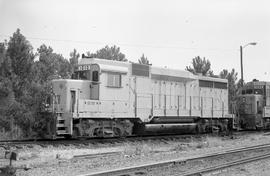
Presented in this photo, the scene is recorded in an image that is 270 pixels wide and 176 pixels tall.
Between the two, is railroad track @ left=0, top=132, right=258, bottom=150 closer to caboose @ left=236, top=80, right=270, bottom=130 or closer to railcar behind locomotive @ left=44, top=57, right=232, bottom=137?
railcar behind locomotive @ left=44, top=57, right=232, bottom=137

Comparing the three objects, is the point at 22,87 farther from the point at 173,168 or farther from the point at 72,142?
the point at 173,168

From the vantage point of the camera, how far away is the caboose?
26031 millimetres

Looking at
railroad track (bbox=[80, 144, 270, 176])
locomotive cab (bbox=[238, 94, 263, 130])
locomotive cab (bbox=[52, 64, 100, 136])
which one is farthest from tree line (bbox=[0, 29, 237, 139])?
locomotive cab (bbox=[238, 94, 263, 130])

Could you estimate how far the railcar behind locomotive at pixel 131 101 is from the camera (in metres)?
15.4

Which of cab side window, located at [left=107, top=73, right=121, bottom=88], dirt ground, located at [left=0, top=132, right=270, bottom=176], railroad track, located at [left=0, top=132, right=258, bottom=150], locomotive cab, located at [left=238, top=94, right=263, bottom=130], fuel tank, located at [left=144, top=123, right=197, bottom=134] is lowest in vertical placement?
dirt ground, located at [left=0, top=132, right=270, bottom=176]

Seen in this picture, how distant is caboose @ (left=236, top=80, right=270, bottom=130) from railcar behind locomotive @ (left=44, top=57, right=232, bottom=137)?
4.62m

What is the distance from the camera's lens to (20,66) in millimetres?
23531

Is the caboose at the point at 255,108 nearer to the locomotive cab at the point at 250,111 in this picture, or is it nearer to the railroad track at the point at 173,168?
the locomotive cab at the point at 250,111

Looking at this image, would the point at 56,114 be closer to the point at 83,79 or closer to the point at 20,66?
the point at 83,79

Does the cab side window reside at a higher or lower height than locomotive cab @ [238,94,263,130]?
higher

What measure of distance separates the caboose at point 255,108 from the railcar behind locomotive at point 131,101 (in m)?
4.62

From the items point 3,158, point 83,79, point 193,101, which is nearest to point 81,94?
point 83,79

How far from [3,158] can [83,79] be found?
21.0ft

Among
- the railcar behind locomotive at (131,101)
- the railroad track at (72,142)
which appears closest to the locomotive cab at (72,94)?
the railcar behind locomotive at (131,101)
